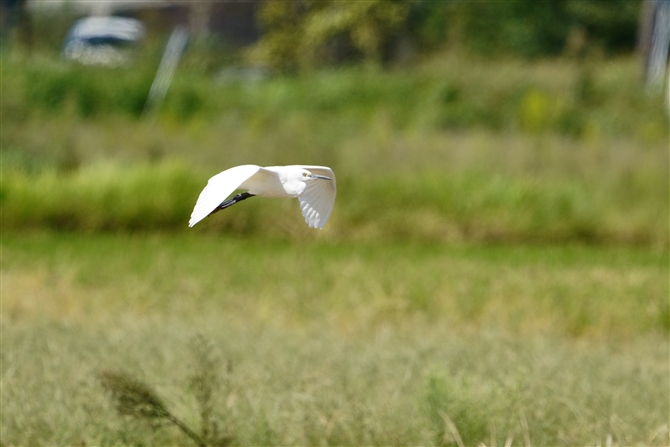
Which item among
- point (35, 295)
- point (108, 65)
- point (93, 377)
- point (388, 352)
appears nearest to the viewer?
point (93, 377)

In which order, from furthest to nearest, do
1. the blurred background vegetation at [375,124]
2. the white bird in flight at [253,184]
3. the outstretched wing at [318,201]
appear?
the blurred background vegetation at [375,124], the outstretched wing at [318,201], the white bird in flight at [253,184]

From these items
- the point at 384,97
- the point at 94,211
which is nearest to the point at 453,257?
the point at 94,211

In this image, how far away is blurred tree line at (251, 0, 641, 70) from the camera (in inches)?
707

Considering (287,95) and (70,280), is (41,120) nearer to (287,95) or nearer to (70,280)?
(70,280)

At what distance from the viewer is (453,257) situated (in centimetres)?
770

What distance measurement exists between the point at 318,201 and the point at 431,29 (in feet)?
65.7

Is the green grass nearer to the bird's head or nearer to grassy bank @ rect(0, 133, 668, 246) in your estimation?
grassy bank @ rect(0, 133, 668, 246)

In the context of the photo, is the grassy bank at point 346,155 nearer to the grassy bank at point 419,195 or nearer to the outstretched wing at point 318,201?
the grassy bank at point 419,195

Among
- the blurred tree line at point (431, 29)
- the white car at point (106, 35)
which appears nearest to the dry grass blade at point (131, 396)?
the white car at point (106, 35)

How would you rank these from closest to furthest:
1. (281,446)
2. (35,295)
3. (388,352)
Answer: (281,446), (388,352), (35,295)

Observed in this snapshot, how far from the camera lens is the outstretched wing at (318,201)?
1.27 metres

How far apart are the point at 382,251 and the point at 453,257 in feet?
1.88

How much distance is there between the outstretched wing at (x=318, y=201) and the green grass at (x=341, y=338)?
1792mm

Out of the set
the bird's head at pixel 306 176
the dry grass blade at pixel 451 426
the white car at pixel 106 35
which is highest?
the bird's head at pixel 306 176
